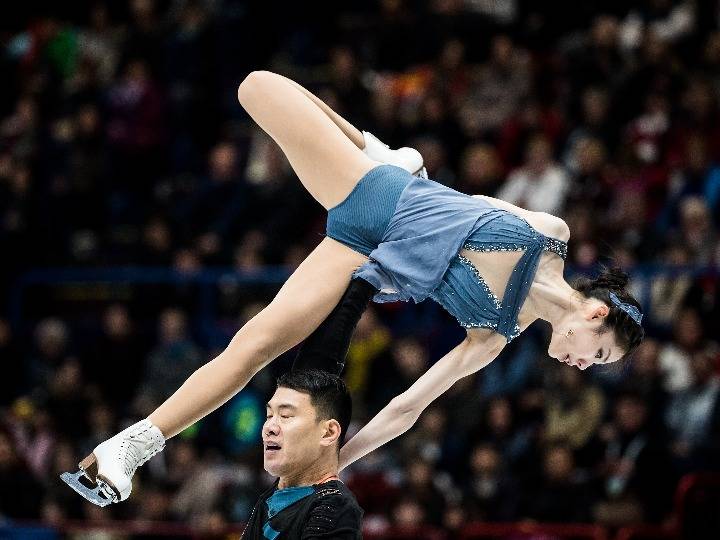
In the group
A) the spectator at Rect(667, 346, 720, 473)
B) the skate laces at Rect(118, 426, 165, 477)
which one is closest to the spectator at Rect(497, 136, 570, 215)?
the spectator at Rect(667, 346, 720, 473)

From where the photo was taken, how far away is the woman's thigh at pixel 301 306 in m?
4.34

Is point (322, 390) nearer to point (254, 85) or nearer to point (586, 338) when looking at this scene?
point (586, 338)

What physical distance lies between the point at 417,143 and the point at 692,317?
96.1 inches

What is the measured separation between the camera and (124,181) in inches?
410

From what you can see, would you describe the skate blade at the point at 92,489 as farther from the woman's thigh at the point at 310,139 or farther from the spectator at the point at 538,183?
the spectator at the point at 538,183

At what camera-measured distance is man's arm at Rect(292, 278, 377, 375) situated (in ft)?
14.4

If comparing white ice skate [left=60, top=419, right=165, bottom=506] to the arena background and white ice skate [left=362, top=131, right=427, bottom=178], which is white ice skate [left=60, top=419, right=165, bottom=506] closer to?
white ice skate [left=362, top=131, right=427, bottom=178]

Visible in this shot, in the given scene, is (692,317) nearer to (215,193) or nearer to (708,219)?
(708,219)

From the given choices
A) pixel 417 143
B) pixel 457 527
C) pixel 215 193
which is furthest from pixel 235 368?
pixel 215 193

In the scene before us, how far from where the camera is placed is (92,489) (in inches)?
161

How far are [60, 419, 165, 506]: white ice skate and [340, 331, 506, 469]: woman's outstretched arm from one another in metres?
0.66

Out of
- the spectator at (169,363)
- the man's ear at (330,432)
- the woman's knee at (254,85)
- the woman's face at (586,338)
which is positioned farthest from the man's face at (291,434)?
the spectator at (169,363)

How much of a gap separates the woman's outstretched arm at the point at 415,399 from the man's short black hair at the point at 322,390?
0.21m

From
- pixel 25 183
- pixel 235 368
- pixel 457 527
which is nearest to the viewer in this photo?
pixel 235 368
